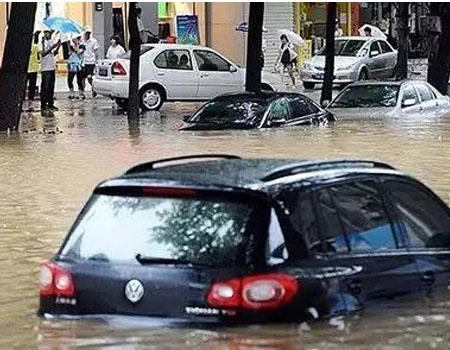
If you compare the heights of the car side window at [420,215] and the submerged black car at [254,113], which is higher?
the car side window at [420,215]

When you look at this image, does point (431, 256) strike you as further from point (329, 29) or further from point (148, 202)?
point (329, 29)

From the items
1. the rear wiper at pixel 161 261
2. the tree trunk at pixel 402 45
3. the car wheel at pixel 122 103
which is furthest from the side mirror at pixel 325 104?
the rear wiper at pixel 161 261

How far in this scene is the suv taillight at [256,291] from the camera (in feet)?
20.6

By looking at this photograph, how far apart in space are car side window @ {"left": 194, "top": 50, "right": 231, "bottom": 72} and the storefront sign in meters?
11.4

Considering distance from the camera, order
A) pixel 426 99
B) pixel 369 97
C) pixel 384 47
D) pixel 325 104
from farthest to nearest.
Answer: pixel 384 47 < pixel 325 104 < pixel 426 99 < pixel 369 97

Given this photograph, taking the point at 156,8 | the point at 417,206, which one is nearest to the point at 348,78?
the point at 156,8

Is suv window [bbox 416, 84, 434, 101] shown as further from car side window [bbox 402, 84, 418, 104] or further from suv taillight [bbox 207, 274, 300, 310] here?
suv taillight [bbox 207, 274, 300, 310]

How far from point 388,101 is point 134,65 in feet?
19.5

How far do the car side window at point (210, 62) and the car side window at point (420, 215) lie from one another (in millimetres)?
25629

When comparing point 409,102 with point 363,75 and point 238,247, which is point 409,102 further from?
point 238,247

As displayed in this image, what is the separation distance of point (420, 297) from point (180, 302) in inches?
59.8

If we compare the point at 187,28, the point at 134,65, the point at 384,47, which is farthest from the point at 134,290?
the point at 187,28

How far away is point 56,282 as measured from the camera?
6.83 meters

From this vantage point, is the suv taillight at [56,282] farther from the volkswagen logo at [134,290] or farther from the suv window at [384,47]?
the suv window at [384,47]
